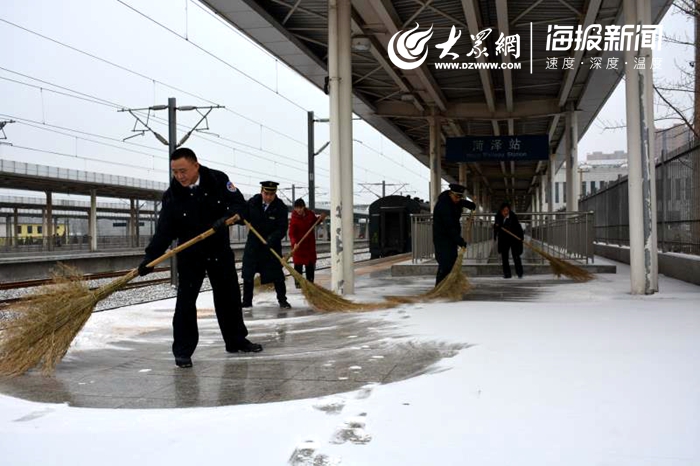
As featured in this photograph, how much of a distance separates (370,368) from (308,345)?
126 centimetres

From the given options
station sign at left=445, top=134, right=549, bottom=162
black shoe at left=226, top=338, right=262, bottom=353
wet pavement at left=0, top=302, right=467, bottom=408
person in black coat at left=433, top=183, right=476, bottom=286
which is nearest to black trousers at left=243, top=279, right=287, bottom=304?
wet pavement at left=0, top=302, right=467, bottom=408

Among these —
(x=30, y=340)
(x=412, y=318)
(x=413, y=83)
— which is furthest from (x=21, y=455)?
(x=413, y=83)

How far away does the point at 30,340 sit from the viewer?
15.8 ft

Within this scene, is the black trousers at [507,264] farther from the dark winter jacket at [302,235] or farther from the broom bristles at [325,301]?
the broom bristles at [325,301]

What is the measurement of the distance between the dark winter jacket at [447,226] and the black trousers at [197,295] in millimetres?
4353

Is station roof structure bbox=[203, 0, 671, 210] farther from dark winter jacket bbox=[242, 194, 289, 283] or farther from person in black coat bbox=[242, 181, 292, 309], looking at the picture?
dark winter jacket bbox=[242, 194, 289, 283]

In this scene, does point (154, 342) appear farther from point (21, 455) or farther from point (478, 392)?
point (478, 392)

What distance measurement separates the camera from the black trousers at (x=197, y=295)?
4.85m

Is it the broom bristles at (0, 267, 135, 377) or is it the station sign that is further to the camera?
the station sign

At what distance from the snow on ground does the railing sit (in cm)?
852

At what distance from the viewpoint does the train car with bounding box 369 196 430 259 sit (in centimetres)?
2594

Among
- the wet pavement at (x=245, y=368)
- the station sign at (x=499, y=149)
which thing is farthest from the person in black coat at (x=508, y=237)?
the station sign at (x=499, y=149)

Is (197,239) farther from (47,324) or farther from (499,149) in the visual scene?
(499,149)

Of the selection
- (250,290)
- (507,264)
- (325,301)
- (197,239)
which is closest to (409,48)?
(507,264)
